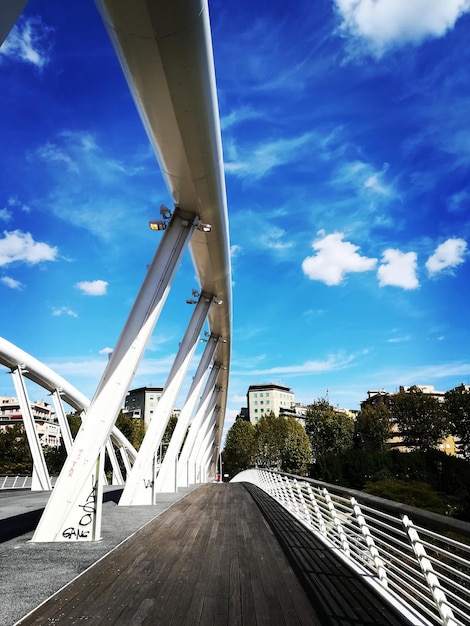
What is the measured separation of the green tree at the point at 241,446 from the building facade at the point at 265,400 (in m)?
51.3

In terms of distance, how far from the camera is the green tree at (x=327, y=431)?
58406 millimetres

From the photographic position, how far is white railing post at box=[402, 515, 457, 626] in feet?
10.0

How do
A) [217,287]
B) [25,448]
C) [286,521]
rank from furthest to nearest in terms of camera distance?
[25,448] < [217,287] < [286,521]

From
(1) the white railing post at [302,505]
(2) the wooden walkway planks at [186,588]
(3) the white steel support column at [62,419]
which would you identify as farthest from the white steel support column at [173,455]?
(2) the wooden walkway planks at [186,588]

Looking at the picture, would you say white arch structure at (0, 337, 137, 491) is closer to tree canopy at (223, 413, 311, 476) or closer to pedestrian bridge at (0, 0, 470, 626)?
pedestrian bridge at (0, 0, 470, 626)

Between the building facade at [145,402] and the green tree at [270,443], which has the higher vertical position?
the building facade at [145,402]

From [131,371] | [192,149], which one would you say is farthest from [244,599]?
[192,149]

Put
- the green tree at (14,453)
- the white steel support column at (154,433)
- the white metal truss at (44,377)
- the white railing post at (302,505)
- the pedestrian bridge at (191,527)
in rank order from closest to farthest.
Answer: the pedestrian bridge at (191,527), the white railing post at (302,505), the white steel support column at (154,433), the white metal truss at (44,377), the green tree at (14,453)

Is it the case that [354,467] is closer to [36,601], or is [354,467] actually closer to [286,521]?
[286,521]

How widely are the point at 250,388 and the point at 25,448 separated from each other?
83.2 m

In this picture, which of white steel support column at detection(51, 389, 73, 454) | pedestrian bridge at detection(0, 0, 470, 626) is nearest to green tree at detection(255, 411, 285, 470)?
white steel support column at detection(51, 389, 73, 454)

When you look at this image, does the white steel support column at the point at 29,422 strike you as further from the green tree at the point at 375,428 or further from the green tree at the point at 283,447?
the green tree at the point at 375,428

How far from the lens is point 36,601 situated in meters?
3.96

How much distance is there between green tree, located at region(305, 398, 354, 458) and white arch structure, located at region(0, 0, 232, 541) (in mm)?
49804
